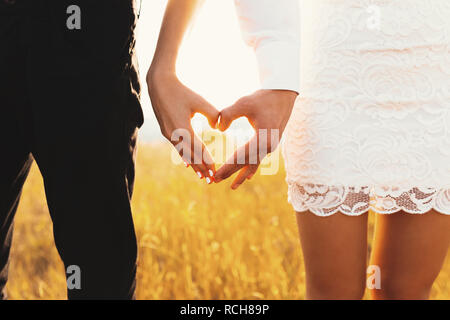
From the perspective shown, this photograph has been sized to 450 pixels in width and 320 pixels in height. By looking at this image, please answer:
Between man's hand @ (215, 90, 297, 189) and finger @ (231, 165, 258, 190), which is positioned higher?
man's hand @ (215, 90, 297, 189)

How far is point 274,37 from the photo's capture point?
999 mm

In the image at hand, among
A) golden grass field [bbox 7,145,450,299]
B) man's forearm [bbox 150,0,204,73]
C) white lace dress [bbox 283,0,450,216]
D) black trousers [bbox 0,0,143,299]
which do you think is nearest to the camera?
black trousers [bbox 0,0,143,299]

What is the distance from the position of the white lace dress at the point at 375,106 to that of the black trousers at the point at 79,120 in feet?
1.75

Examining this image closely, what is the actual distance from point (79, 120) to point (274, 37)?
0.44m

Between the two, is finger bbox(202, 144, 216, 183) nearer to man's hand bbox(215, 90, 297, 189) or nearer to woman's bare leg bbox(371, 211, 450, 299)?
man's hand bbox(215, 90, 297, 189)

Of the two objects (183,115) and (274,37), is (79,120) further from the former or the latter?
(274,37)

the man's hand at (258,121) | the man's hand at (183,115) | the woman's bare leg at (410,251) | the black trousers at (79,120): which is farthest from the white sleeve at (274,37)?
the woman's bare leg at (410,251)

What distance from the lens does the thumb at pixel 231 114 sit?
96 centimetres

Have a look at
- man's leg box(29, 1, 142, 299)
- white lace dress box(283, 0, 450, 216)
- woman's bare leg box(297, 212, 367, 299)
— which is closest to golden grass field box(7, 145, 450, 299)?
woman's bare leg box(297, 212, 367, 299)

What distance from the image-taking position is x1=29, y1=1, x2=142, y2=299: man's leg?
920 millimetres

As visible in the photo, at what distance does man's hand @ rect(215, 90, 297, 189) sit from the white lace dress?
1.10 feet

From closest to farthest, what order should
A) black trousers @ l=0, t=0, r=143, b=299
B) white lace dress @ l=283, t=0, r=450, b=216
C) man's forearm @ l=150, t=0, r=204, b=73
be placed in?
black trousers @ l=0, t=0, r=143, b=299 → man's forearm @ l=150, t=0, r=204, b=73 → white lace dress @ l=283, t=0, r=450, b=216

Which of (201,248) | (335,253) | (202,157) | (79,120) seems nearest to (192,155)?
(202,157)

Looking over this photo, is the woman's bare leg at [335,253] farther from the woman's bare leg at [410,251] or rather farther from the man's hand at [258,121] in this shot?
the man's hand at [258,121]
